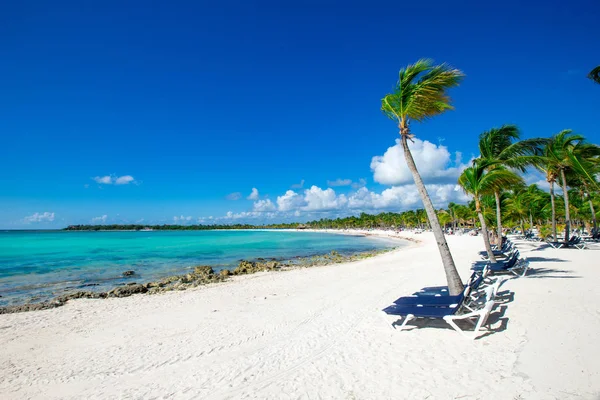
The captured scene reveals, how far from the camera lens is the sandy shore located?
416 centimetres

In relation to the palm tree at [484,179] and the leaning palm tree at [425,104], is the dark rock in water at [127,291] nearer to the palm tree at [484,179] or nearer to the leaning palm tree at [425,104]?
the leaning palm tree at [425,104]

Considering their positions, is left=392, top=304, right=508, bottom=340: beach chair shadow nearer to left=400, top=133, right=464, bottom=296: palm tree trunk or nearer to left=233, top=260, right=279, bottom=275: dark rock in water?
left=400, top=133, right=464, bottom=296: palm tree trunk

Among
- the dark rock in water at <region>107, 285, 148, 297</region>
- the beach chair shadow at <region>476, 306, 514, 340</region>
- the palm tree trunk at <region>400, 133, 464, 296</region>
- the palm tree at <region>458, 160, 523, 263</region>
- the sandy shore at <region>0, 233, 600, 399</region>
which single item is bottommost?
the dark rock in water at <region>107, 285, 148, 297</region>

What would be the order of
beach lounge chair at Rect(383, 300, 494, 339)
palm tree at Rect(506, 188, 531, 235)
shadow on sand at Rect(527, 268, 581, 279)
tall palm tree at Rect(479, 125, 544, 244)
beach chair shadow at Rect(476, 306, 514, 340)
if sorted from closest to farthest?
beach lounge chair at Rect(383, 300, 494, 339) < beach chair shadow at Rect(476, 306, 514, 340) < shadow on sand at Rect(527, 268, 581, 279) < tall palm tree at Rect(479, 125, 544, 244) < palm tree at Rect(506, 188, 531, 235)

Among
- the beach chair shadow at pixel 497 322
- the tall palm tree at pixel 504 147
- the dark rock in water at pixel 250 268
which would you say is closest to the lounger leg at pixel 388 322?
the beach chair shadow at pixel 497 322

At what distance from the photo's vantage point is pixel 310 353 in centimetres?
550

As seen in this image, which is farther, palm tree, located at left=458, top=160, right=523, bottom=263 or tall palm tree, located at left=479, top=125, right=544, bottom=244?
tall palm tree, located at left=479, top=125, right=544, bottom=244

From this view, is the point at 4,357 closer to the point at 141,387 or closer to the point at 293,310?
the point at 141,387

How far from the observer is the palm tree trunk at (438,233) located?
25.1 ft

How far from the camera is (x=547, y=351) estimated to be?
4715mm

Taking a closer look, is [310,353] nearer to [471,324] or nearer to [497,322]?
[471,324]

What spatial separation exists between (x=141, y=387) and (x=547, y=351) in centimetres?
636

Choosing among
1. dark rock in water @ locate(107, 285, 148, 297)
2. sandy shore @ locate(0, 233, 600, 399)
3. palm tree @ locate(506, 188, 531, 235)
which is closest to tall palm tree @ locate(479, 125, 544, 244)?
sandy shore @ locate(0, 233, 600, 399)

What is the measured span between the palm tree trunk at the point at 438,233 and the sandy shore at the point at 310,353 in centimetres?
107
